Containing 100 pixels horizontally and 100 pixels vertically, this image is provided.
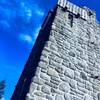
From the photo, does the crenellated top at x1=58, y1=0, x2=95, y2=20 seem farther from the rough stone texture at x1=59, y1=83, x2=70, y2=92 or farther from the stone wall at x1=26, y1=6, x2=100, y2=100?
the rough stone texture at x1=59, y1=83, x2=70, y2=92

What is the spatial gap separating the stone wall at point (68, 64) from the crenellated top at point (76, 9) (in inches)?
8.7

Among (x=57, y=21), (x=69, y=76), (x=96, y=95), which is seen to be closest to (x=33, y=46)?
(x=57, y=21)

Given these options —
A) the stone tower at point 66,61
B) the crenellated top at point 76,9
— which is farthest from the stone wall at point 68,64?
the crenellated top at point 76,9

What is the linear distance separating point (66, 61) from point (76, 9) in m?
2.49

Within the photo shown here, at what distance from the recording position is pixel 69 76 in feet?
18.2

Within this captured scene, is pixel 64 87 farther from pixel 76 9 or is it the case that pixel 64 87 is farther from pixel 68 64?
pixel 76 9

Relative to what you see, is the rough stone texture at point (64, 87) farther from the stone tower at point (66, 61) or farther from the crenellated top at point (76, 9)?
the crenellated top at point (76, 9)

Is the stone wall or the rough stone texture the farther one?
the rough stone texture

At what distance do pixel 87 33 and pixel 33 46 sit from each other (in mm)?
2199

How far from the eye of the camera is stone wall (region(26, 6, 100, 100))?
5.05m

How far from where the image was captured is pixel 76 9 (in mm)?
7414

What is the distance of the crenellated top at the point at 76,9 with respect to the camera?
7.21 meters

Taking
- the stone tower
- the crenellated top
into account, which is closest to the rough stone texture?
the stone tower

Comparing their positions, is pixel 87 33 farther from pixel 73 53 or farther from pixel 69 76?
pixel 69 76
